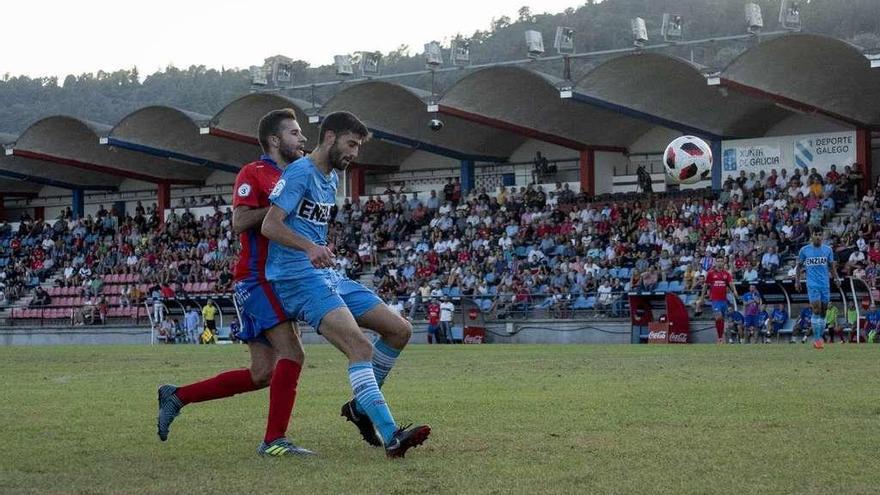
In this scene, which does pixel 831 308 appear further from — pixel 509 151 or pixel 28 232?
pixel 28 232

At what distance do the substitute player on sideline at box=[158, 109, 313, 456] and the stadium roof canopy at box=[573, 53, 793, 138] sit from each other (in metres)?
32.3

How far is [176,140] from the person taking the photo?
54719 mm

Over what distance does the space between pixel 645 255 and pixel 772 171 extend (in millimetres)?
5128

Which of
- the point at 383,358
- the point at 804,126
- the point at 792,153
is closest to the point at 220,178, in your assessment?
the point at 804,126

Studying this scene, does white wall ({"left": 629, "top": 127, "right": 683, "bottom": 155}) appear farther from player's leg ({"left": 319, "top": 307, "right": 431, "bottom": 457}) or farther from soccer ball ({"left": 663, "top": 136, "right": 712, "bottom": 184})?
player's leg ({"left": 319, "top": 307, "right": 431, "bottom": 457})

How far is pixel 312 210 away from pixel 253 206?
50 cm

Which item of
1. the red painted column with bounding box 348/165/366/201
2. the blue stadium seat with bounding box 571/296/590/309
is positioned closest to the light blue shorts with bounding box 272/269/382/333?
the blue stadium seat with bounding box 571/296/590/309

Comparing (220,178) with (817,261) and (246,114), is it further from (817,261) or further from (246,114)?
(817,261)

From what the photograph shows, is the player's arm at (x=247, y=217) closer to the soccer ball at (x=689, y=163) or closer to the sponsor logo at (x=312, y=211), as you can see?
the sponsor logo at (x=312, y=211)

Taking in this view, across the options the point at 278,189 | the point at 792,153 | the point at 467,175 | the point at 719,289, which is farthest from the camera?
the point at 467,175

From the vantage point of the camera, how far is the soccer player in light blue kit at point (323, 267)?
295 inches

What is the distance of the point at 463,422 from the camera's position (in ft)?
30.2

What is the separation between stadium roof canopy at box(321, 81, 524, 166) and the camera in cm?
4656

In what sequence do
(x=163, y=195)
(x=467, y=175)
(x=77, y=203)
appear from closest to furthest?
(x=467, y=175)
(x=163, y=195)
(x=77, y=203)
